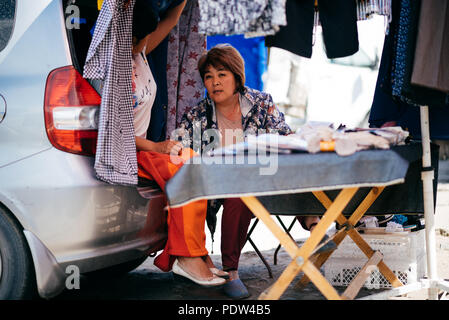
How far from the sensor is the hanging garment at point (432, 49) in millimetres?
2443

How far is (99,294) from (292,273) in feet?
5.00

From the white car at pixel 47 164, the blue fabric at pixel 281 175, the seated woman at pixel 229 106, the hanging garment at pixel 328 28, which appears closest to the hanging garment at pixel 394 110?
the hanging garment at pixel 328 28

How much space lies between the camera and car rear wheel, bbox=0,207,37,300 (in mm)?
2482

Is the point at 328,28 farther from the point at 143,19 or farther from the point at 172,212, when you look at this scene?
the point at 172,212

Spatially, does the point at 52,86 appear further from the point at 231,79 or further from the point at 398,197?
the point at 398,197

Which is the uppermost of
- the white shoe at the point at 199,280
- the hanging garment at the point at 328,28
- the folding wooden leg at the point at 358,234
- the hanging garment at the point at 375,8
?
the hanging garment at the point at 375,8

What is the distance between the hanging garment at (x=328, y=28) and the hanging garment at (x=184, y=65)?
1.32 meters

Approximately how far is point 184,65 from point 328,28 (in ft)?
4.80

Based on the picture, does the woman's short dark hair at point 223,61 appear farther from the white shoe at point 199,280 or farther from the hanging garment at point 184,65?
the white shoe at point 199,280

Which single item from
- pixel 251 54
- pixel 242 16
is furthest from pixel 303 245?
pixel 251 54

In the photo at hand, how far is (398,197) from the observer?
317cm

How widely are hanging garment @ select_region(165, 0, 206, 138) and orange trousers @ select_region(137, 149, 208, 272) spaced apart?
850 millimetres

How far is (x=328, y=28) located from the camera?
2.74 metres
